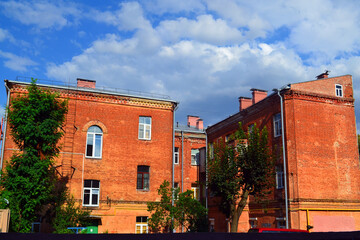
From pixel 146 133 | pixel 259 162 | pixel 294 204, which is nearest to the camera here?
pixel 259 162

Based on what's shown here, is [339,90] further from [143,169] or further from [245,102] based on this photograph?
[143,169]

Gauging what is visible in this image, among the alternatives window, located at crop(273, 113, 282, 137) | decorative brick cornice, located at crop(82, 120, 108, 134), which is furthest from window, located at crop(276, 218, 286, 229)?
decorative brick cornice, located at crop(82, 120, 108, 134)

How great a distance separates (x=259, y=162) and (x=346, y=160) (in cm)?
837

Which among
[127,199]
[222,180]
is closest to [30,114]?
[127,199]

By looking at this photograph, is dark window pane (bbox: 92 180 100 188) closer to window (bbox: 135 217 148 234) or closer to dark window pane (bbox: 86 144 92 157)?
dark window pane (bbox: 86 144 92 157)

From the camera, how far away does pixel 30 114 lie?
71.0 feet

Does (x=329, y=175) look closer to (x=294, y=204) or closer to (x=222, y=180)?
(x=294, y=204)

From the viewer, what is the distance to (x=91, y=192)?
26.0 meters

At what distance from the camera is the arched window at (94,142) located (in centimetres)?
2675

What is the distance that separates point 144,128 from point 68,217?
29.1 ft

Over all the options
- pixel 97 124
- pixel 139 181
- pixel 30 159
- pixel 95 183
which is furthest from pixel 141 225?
pixel 30 159

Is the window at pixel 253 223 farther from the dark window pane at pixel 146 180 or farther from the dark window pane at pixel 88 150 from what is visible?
the dark window pane at pixel 88 150

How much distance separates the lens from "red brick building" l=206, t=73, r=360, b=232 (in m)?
23.9

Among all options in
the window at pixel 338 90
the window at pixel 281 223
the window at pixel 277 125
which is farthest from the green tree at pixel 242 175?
the window at pixel 338 90
